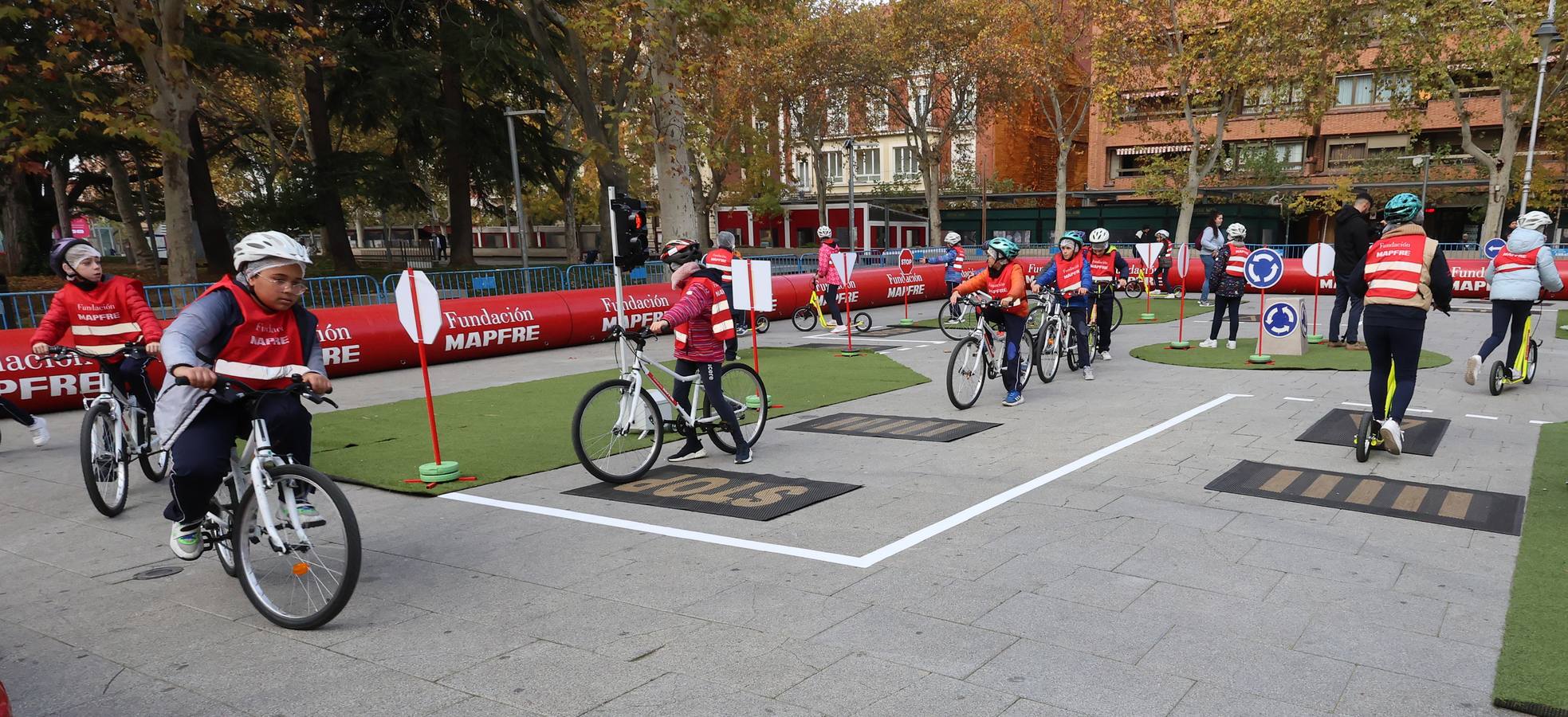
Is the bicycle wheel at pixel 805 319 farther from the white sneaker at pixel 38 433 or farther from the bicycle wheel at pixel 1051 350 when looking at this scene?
the white sneaker at pixel 38 433

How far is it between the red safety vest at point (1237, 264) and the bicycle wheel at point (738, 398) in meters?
7.88

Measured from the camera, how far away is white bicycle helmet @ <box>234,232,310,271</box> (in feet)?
13.6

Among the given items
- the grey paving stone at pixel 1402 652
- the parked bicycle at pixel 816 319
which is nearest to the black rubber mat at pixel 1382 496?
the grey paving stone at pixel 1402 652

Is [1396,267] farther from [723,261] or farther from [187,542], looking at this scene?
[187,542]

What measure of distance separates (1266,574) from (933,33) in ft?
114

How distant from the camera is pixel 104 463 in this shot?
20.4ft

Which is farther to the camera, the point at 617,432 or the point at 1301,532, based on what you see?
the point at 617,432

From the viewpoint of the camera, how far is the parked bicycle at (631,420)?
6.61m

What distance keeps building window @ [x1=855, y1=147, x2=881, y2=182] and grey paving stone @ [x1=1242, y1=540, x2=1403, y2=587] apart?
5566cm

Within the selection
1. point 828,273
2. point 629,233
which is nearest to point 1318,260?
point 828,273

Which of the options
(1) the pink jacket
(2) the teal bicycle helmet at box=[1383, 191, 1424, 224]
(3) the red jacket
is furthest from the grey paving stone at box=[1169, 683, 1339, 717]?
(1) the pink jacket

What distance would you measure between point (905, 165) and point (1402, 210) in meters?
52.7

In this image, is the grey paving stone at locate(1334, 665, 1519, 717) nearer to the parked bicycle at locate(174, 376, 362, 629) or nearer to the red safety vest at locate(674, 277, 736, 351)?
the parked bicycle at locate(174, 376, 362, 629)

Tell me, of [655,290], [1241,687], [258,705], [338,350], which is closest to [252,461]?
[258,705]
